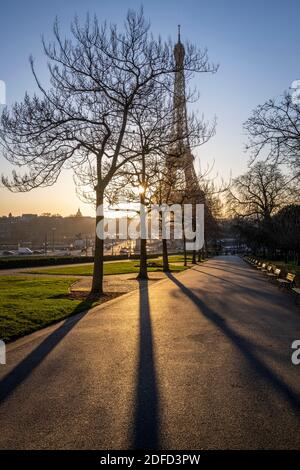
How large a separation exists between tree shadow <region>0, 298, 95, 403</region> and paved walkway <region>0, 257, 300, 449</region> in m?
0.02

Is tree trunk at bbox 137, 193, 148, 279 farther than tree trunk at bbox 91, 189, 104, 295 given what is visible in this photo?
Yes

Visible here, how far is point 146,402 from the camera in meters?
5.41

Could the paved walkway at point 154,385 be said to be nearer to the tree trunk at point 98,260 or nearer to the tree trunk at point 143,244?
the tree trunk at point 98,260

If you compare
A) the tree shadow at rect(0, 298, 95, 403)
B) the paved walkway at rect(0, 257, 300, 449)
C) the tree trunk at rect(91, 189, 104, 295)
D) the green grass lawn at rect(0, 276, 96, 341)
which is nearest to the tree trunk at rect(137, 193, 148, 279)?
the tree trunk at rect(91, 189, 104, 295)

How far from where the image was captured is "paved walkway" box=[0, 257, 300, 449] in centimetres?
445

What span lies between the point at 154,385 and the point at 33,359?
2.34 m

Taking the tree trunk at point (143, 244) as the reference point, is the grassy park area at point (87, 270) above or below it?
below

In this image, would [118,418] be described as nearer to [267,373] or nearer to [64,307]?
[267,373]

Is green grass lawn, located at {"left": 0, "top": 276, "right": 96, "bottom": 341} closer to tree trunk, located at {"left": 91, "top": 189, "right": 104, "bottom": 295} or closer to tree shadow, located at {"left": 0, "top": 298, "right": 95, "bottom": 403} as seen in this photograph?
tree shadow, located at {"left": 0, "top": 298, "right": 95, "bottom": 403}

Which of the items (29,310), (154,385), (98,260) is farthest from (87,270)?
(154,385)

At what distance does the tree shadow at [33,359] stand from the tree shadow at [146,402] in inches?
59.1

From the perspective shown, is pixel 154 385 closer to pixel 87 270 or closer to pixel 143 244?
pixel 143 244

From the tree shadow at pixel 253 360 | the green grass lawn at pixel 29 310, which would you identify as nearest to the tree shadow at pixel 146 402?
the tree shadow at pixel 253 360

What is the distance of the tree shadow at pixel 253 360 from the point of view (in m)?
5.61
